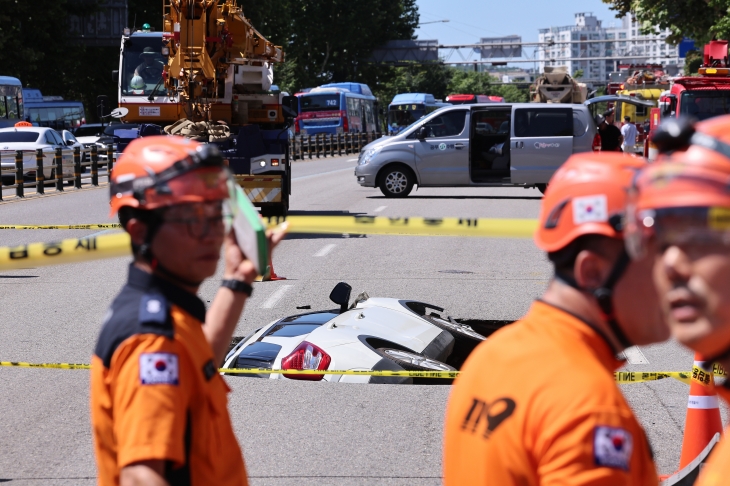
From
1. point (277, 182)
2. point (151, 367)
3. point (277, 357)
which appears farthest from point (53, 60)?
point (151, 367)

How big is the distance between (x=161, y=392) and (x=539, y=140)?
21.9 m

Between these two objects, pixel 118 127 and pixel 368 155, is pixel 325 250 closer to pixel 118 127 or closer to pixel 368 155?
pixel 118 127

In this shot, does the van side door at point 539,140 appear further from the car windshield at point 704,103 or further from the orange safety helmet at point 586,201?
the orange safety helmet at point 586,201

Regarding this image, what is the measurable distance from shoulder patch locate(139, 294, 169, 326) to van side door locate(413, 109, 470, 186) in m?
21.5

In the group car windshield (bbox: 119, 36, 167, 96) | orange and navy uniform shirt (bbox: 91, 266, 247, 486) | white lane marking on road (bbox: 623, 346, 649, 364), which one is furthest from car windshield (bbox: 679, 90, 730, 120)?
orange and navy uniform shirt (bbox: 91, 266, 247, 486)

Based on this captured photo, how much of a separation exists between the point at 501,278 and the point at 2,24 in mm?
39428

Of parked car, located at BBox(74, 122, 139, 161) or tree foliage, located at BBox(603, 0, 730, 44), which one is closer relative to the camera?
tree foliage, located at BBox(603, 0, 730, 44)

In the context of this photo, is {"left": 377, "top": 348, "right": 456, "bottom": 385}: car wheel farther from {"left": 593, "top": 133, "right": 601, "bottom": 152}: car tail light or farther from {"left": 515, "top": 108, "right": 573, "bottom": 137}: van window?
{"left": 515, "top": 108, "right": 573, "bottom": 137}: van window

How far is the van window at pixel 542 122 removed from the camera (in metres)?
23.7

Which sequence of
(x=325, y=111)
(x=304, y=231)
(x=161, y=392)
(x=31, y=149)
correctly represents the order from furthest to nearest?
(x=325, y=111) < (x=31, y=149) < (x=304, y=231) < (x=161, y=392)

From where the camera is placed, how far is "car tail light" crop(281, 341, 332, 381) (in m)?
6.67

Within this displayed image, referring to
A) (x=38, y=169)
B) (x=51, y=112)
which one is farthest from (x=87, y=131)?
(x=38, y=169)

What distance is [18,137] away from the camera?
100.0 feet

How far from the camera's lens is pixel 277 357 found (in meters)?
6.99
